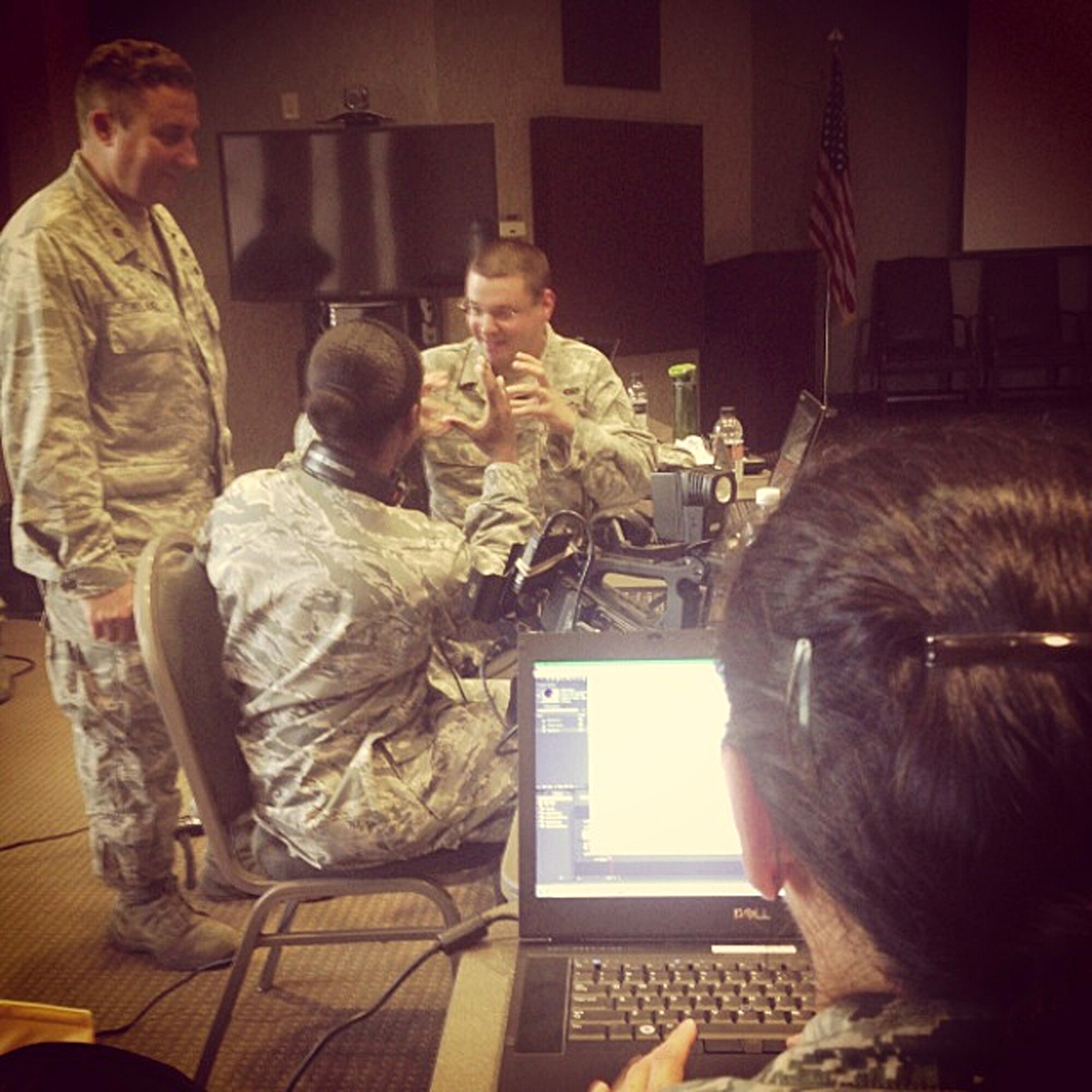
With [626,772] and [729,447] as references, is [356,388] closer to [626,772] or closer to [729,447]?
[626,772]

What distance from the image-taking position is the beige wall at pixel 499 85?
14.9 feet

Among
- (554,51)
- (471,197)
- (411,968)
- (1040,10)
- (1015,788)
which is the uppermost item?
(1040,10)

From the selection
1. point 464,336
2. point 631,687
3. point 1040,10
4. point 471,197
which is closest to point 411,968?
point 631,687

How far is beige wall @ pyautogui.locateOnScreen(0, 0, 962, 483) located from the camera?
14.9 ft

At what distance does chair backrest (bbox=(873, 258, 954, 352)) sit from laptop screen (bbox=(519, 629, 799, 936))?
639cm

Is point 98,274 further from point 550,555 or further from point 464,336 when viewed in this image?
point 464,336

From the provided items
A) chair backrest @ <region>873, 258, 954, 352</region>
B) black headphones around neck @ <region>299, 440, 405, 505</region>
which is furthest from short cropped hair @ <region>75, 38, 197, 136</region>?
chair backrest @ <region>873, 258, 954, 352</region>

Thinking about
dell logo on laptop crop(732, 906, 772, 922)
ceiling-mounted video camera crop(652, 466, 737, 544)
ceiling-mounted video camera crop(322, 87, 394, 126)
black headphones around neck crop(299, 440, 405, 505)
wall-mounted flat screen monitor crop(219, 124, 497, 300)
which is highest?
ceiling-mounted video camera crop(322, 87, 394, 126)

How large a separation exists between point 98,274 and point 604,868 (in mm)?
1491

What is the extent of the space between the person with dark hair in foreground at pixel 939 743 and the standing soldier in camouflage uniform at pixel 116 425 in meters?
1.69

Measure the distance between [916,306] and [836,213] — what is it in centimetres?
113

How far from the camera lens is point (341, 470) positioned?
159cm

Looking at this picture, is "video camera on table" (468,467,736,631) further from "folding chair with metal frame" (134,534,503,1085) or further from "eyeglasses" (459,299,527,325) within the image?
"eyeglasses" (459,299,527,325)

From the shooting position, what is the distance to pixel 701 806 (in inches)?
42.9
